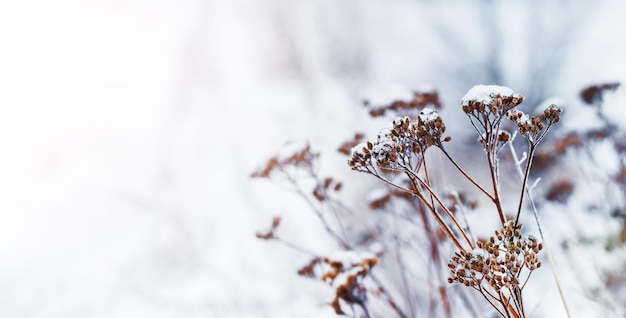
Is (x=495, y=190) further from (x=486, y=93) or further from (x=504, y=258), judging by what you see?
(x=486, y=93)

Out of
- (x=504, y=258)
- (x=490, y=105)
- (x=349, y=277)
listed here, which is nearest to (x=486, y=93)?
(x=490, y=105)

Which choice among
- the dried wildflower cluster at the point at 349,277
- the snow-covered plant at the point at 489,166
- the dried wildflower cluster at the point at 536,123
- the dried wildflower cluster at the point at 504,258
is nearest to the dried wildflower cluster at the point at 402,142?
the snow-covered plant at the point at 489,166

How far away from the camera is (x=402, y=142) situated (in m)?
3.30

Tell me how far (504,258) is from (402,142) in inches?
43.4

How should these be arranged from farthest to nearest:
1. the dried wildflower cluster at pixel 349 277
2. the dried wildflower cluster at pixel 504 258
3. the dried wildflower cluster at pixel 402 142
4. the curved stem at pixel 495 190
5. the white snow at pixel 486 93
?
the dried wildflower cluster at pixel 349 277, the dried wildflower cluster at pixel 402 142, the white snow at pixel 486 93, the curved stem at pixel 495 190, the dried wildflower cluster at pixel 504 258

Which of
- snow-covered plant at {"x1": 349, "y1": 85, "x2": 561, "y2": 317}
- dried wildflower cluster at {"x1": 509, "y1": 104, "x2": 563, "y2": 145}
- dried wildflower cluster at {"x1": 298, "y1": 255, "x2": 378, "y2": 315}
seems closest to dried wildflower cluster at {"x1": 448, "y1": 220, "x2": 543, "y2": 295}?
snow-covered plant at {"x1": 349, "y1": 85, "x2": 561, "y2": 317}

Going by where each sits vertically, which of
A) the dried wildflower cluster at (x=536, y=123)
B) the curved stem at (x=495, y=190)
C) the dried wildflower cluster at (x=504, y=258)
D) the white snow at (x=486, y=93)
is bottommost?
the dried wildflower cluster at (x=504, y=258)

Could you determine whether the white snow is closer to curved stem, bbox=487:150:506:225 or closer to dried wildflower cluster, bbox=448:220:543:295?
curved stem, bbox=487:150:506:225

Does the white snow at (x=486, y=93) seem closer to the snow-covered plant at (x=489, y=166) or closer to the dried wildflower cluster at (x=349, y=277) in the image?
the snow-covered plant at (x=489, y=166)

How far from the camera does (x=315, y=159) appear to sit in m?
7.43

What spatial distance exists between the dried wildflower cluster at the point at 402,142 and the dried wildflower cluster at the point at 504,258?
0.79 meters

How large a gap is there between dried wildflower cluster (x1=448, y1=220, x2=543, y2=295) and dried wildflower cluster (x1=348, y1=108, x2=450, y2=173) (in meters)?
0.79

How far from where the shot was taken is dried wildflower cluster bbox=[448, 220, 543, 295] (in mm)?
2729

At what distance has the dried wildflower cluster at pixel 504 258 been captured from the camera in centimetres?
273
